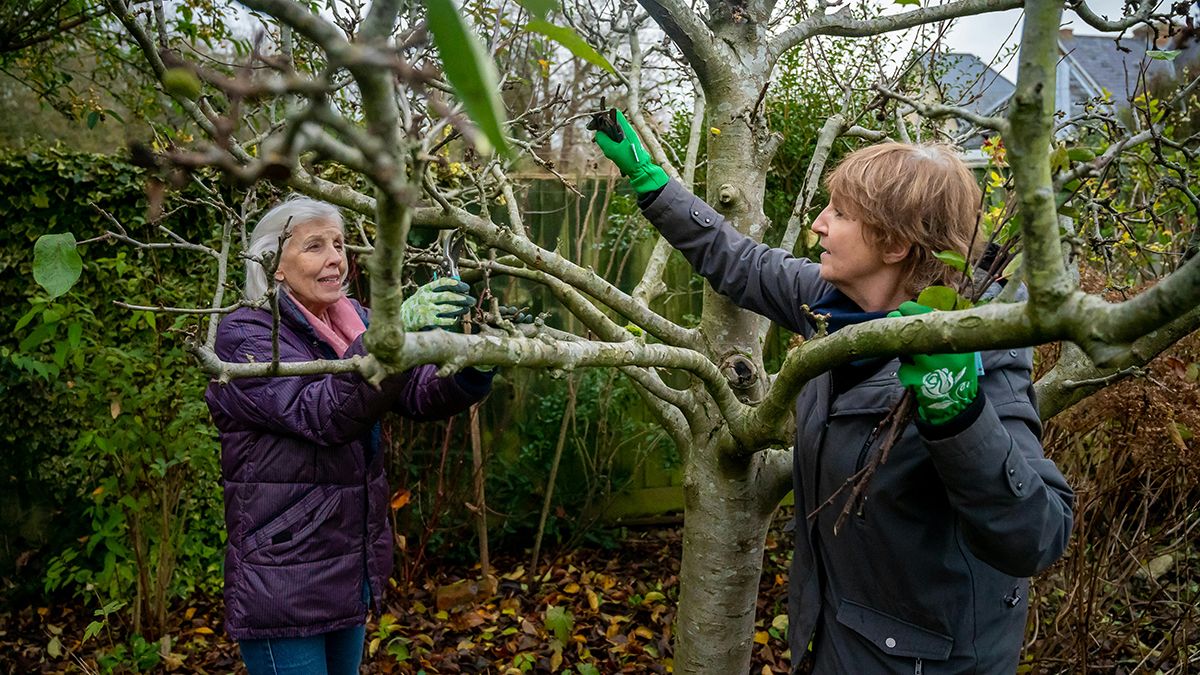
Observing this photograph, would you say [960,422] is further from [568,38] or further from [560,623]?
[560,623]

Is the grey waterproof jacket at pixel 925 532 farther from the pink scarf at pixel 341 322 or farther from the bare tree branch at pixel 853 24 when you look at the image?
the pink scarf at pixel 341 322

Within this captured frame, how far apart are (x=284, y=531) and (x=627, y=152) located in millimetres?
1242

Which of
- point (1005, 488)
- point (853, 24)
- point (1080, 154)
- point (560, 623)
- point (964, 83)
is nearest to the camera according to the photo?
point (1080, 154)

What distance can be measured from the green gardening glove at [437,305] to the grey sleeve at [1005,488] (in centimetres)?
88

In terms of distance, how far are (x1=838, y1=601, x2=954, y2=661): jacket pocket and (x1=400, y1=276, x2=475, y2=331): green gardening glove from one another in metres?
0.95

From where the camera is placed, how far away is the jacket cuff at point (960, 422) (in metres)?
1.29

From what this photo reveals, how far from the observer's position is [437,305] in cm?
167

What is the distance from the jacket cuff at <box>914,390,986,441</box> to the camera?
4.23 feet

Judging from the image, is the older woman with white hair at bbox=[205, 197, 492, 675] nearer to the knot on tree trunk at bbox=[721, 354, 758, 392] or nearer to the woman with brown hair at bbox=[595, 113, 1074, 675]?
the knot on tree trunk at bbox=[721, 354, 758, 392]

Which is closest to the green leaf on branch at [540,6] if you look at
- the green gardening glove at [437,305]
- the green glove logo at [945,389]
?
the green glove logo at [945,389]

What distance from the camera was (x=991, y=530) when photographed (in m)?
1.37

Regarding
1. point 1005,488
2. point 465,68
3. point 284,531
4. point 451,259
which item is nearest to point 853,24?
point 451,259

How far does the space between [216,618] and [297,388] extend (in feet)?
7.23

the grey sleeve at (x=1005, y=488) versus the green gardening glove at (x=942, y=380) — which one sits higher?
the green gardening glove at (x=942, y=380)
